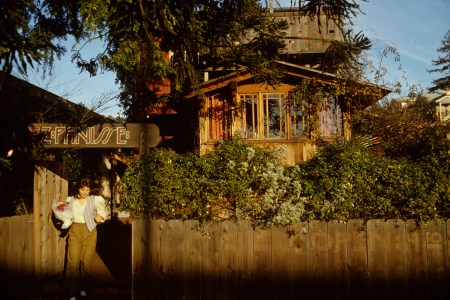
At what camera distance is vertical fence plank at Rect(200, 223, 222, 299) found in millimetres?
6121

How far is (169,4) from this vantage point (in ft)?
24.3

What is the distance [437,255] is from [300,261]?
207 cm

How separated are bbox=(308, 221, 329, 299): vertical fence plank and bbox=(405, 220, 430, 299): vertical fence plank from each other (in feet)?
4.09

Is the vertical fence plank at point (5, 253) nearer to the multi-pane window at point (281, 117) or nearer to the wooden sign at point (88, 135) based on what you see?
the wooden sign at point (88, 135)

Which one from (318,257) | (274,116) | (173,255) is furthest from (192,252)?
(274,116)

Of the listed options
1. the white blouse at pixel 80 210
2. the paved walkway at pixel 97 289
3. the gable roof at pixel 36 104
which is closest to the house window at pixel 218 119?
the gable roof at pixel 36 104

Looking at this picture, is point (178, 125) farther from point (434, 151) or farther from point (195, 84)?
point (434, 151)

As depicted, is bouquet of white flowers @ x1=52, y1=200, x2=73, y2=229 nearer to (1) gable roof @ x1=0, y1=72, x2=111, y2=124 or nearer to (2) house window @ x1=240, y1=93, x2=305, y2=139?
(1) gable roof @ x1=0, y1=72, x2=111, y2=124

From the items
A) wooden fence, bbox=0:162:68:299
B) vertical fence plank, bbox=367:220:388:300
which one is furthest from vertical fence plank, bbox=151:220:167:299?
vertical fence plank, bbox=367:220:388:300

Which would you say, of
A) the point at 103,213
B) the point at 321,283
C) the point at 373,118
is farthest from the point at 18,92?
the point at 373,118

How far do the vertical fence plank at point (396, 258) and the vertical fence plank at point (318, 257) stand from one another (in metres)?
0.95

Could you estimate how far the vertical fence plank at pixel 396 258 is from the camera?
19.5 feet

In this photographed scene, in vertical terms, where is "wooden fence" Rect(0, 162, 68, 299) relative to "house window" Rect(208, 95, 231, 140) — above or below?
below

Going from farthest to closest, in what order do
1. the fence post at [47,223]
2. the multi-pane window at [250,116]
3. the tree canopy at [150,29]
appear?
the multi-pane window at [250,116], the fence post at [47,223], the tree canopy at [150,29]
